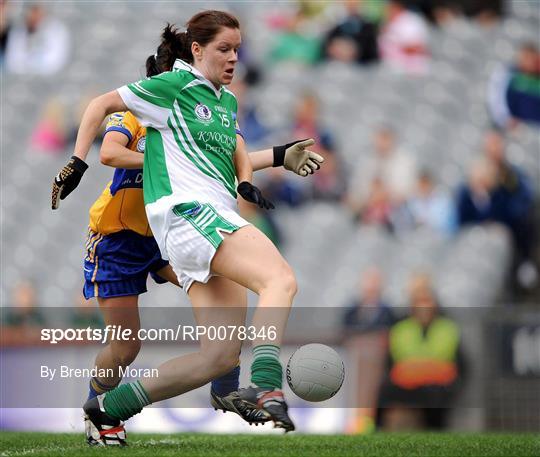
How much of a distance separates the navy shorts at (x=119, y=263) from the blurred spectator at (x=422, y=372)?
4.46 metres

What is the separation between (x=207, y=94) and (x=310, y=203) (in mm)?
8832

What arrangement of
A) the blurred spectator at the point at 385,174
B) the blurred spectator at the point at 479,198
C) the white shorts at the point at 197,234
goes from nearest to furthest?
1. the white shorts at the point at 197,234
2. the blurred spectator at the point at 479,198
3. the blurred spectator at the point at 385,174

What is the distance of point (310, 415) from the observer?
1066cm

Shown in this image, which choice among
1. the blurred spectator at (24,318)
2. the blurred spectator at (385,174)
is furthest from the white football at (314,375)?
the blurred spectator at (385,174)

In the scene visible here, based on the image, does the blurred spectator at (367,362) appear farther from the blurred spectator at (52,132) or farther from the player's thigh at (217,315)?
the blurred spectator at (52,132)

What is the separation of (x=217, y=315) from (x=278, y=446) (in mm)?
1131

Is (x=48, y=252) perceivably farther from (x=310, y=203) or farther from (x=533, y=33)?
(x=533, y=33)

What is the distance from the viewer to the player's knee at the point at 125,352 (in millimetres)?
6570

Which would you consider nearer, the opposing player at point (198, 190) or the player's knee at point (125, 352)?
the opposing player at point (198, 190)

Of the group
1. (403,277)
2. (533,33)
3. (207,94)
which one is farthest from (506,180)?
(207,94)

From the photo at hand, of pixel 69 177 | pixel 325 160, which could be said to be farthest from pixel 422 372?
pixel 69 177

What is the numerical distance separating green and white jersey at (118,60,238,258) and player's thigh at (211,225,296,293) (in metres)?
0.30

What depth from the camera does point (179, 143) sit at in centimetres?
567

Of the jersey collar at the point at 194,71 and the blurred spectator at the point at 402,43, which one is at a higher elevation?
the blurred spectator at the point at 402,43
